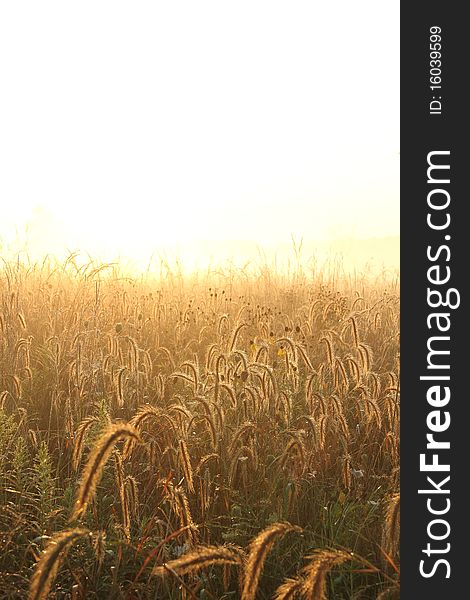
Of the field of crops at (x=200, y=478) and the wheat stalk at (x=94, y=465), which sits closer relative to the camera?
the wheat stalk at (x=94, y=465)

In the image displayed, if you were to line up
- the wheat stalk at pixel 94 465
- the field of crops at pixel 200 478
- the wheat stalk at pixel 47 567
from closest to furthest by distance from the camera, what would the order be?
the wheat stalk at pixel 47 567
the wheat stalk at pixel 94 465
the field of crops at pixel 200 478

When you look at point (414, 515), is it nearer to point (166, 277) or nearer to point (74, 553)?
point (74, 553)

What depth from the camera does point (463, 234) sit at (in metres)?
2.15

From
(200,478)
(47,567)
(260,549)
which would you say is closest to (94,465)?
(47,567)

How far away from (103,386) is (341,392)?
1308mm

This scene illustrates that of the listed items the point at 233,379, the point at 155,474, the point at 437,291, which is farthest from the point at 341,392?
the point at 437,291

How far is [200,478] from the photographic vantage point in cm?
221

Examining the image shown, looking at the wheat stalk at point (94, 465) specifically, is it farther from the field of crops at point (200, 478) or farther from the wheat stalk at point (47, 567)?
the wheat stalk at point (47, 567)

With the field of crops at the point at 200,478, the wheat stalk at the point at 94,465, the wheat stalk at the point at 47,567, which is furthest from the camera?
the field of crops at the point at 200,478

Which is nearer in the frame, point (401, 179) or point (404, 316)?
point (404, 316)

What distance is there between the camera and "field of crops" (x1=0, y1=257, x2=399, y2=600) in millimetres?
1718

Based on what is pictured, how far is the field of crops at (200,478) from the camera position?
5.64 feet

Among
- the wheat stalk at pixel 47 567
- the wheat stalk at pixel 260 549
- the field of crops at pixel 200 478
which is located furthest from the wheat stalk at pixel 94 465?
the wheat stalk at pixel 260 549

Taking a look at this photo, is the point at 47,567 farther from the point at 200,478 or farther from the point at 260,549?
the point at 200,478
